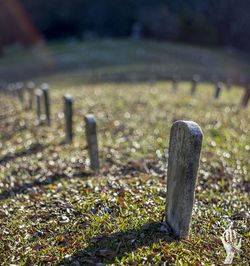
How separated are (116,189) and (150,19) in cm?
4522

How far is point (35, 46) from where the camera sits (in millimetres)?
48125

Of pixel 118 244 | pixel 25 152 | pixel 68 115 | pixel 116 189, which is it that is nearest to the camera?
pixel 118 244

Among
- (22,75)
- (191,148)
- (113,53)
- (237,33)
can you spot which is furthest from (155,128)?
(237,33)

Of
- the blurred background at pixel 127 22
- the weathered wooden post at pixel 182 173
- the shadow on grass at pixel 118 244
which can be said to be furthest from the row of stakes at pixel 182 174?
the blurred background at pixel 127 22

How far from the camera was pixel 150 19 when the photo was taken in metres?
48.2

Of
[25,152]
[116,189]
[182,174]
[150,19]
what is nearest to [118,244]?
[182,174]

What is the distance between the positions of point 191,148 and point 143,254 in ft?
4.17

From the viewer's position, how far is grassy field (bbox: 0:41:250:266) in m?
4.26

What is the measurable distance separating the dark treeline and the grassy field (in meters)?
34.6

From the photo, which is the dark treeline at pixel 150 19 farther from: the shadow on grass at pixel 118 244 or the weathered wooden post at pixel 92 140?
the shadow on grass at pixel 118 244

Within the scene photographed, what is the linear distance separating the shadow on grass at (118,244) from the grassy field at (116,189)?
0.5 inches

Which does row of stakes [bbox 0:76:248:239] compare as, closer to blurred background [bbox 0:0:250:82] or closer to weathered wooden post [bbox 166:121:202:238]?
weathered wooden post [bbox 166:121:202:238]

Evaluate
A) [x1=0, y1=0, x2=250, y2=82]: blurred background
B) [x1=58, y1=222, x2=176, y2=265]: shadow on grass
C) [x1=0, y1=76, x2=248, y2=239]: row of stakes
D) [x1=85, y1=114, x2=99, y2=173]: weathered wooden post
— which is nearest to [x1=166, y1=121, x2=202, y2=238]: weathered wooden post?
[x1=0, y1=76, x2=248, y2=239]: row of stakes

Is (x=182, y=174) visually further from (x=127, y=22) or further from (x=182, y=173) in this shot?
(x=127, y=22)
